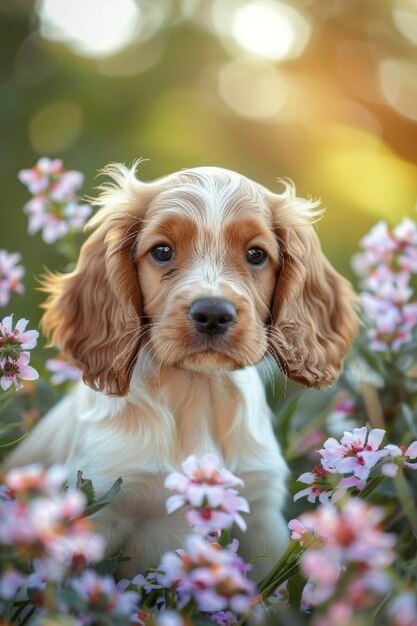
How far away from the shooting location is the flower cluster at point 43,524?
1552 millimetres

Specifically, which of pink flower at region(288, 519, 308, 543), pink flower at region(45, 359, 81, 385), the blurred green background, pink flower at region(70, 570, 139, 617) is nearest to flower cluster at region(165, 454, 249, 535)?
pink flower at region(70, 570, 139, 617)

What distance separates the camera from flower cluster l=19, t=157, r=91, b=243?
3625mm

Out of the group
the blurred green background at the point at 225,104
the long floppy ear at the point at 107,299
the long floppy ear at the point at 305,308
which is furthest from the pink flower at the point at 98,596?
the blurred green background at the point at 225,104

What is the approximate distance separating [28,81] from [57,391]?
156 inches

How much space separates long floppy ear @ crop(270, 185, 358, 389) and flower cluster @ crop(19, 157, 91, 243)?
1013 mm

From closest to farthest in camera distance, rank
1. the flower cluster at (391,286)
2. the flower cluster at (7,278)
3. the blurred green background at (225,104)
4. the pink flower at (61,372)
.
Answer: the flower cluster at (7,278), the flower cluster at (391,286), the pink flower at (61,372), the blurred green background at (225,104)

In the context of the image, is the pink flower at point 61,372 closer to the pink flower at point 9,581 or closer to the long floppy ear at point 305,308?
the long floppy ear at point 305,308

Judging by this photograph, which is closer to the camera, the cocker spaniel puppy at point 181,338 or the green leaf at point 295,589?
the green leaf at point 295,589

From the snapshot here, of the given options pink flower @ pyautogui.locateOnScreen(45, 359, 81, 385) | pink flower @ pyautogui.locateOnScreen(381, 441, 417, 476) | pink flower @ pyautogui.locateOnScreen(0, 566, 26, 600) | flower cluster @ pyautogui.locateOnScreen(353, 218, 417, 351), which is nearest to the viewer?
pink flower @ pyautogui.locateOnScreen(0, 566, 26, 600)

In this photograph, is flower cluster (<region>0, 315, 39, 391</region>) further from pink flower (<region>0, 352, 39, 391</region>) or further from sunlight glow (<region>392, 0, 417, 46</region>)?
sunlight glow (<region>392, 0, 417, 46</region>)

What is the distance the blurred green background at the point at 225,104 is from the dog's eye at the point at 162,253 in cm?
323

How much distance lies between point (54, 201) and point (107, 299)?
90 centimetres

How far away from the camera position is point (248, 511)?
187 centimetres

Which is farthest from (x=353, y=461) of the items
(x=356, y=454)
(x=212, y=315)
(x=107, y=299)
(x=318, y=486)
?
(x=107, y=299)
